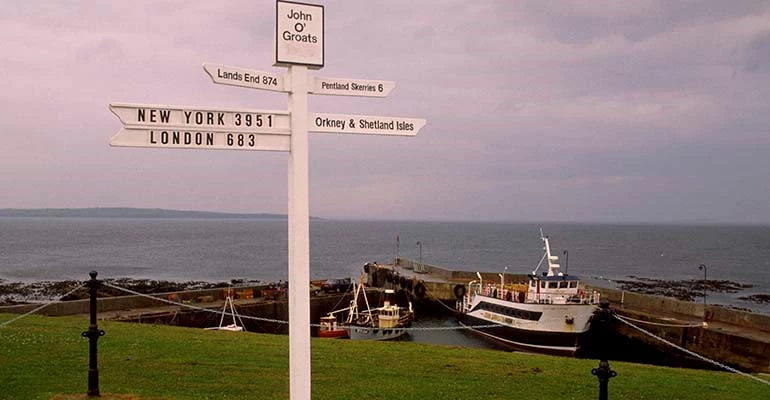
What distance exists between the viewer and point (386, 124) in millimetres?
6777

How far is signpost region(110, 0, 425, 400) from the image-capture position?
19.4 feet

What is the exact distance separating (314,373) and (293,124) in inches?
217

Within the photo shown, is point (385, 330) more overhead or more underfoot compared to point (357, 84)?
more underfoot

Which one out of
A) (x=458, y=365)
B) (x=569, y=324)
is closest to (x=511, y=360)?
(x=458, y=365)

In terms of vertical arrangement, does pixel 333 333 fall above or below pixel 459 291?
below

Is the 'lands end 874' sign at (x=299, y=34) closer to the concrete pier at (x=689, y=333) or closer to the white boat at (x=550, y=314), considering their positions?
the concrete pier at (x=689, y=333)

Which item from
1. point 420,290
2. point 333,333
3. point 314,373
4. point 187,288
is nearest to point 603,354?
point 314,373

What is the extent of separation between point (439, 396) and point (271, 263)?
91311 millimetres

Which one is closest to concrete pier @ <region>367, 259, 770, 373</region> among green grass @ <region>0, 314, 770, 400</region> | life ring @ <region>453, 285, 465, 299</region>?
life ring @ <region>453, 285, 465, 299</region>

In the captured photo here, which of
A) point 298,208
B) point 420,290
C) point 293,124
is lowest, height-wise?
point 420,290

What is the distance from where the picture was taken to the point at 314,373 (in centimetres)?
1044

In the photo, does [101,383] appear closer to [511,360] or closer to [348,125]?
[348,125]

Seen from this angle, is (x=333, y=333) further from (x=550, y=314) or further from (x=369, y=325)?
(x=550, y=314)

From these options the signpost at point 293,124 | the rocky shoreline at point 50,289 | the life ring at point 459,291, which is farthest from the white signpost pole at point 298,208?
the rocky shoreline at point 50,289
